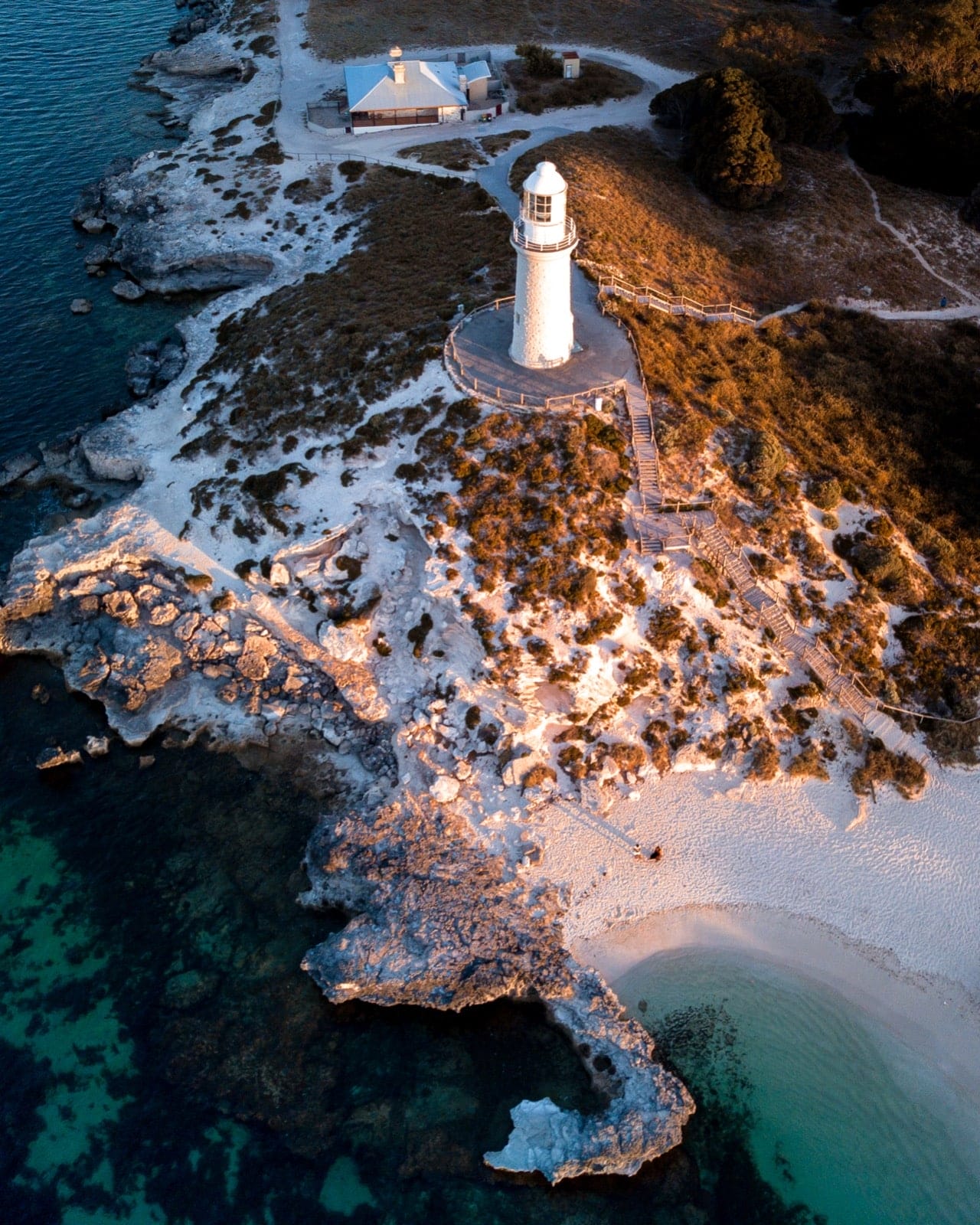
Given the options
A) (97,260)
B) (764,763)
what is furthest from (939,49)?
(97,260)

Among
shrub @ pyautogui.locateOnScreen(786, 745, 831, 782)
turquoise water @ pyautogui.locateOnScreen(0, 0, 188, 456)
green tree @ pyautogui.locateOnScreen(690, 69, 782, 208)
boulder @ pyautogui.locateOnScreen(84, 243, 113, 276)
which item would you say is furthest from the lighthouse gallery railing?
boulder @ pyautogui.locateOnScreen(84, 243, 113, 276)

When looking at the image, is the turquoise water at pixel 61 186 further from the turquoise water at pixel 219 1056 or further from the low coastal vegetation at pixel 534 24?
the turquoise water at pixel 219 1056

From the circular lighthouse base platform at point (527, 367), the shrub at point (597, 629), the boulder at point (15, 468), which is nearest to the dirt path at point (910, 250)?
the circular lighthouse base platform at point (527, 367)

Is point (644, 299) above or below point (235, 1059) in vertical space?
above

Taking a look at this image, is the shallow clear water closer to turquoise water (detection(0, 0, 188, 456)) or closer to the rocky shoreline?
the rocky shoreline

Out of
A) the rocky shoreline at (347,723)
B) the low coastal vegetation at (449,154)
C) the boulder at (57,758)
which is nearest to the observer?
the rocky shoreline at (347,723)

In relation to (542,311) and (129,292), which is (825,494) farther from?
(129,292)
